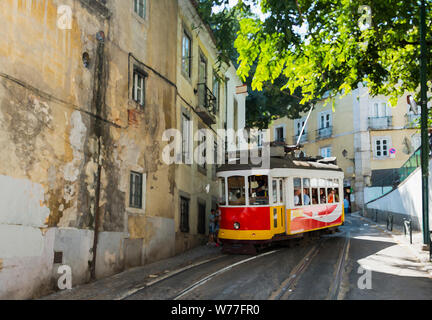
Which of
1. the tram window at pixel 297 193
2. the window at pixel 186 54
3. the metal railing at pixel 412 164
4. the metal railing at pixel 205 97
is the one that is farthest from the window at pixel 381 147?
the tram window at pixel 297 193

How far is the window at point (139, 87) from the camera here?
1240 cm

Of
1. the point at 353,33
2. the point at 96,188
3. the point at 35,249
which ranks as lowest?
the point at 35,249

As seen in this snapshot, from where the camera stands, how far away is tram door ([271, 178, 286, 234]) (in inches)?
518

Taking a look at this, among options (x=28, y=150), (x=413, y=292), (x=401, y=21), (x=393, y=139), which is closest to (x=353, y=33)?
(x=401, y=21)

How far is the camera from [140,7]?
1287 centimetres

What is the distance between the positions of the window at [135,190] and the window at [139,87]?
212cm

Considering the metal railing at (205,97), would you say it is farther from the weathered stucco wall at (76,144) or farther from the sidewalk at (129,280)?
the sidewalk at (129,280)

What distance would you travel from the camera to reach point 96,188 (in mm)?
10094

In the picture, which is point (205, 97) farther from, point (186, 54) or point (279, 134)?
point (279, 134)

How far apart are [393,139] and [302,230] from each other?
26.9 metres

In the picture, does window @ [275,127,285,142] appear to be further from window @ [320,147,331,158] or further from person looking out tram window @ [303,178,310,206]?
person looking out tram window @ [303,178,310,206]

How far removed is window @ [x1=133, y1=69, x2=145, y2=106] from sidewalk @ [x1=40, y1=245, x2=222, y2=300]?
15.3 ft

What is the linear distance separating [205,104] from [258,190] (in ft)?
21.6
